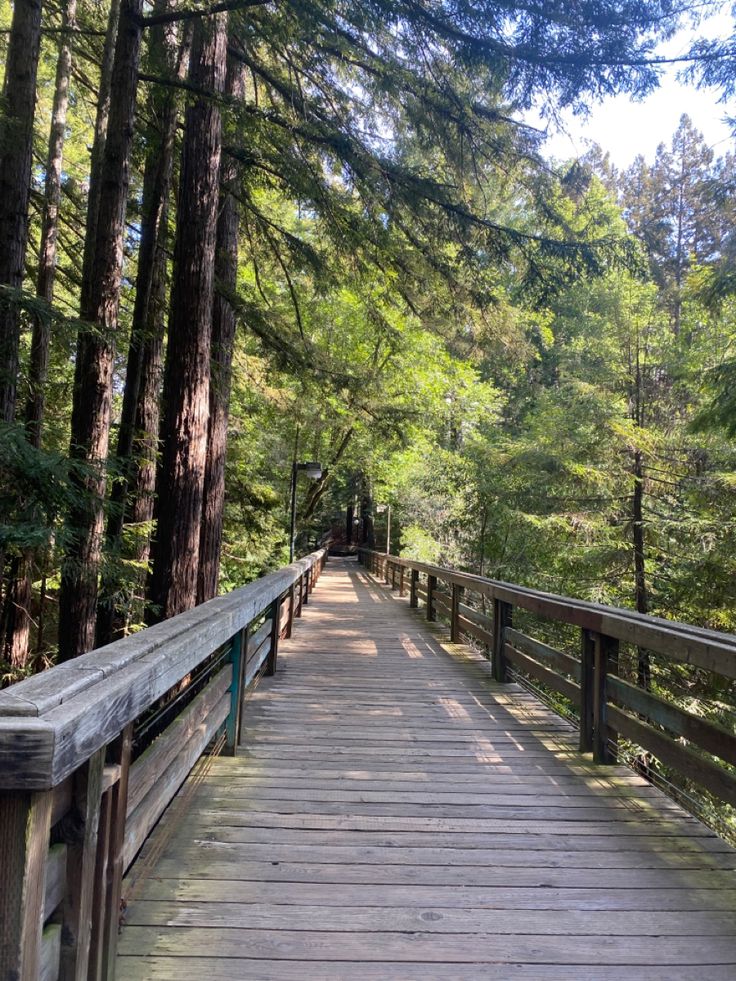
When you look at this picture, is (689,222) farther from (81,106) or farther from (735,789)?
(735,789)

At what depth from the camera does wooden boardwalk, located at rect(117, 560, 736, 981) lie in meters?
1.92

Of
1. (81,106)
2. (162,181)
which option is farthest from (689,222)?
(162,181)

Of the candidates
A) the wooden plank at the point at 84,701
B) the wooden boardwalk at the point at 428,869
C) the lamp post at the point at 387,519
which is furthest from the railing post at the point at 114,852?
the lamp post at the point at 387,519

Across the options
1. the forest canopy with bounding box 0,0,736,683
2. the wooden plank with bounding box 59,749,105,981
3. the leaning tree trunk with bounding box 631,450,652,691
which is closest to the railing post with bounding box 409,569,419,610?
the forest canopy with bounding box 0,0,736,683

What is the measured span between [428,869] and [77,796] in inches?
63.2

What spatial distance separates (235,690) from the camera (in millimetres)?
3576

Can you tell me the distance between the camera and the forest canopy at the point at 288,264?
477 cm

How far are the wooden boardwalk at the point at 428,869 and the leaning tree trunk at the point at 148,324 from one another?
102 inches

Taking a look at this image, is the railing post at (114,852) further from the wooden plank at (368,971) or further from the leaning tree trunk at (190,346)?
the leaning tree trunk at (190,346)

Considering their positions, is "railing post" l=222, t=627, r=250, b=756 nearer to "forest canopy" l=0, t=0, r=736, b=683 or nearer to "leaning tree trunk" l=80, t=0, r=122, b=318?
"forest canopy" l=0, t=0, r=736, b=683

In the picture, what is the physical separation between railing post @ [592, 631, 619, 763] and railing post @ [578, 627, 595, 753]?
Result: 0.10 feet

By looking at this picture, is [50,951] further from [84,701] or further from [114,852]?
[84,701]

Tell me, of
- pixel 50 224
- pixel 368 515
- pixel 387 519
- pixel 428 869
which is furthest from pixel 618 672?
pixel 368 515

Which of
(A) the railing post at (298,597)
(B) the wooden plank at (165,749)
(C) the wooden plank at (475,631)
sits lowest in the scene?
(A) the railing post at (298,597)
